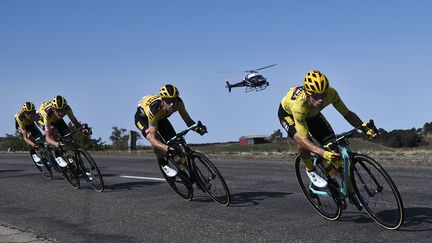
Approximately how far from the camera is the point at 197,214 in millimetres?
7883

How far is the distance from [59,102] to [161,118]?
329 centimetres

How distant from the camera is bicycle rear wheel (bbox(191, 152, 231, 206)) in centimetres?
848

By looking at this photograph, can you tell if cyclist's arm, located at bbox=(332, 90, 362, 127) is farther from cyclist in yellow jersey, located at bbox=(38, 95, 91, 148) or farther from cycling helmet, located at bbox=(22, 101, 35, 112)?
cycling helmet, located at bbox=(22, 101, 35, 112)

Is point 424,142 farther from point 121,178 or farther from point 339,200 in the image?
point 339,200

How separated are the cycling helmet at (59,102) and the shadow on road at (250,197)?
176 inches

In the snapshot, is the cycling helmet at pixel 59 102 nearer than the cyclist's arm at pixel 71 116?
Yes

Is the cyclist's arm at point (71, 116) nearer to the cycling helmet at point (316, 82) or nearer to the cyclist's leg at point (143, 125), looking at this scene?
the cyclist's leg at point (143, 125)

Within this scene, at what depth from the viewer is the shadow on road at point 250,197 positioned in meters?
8.57

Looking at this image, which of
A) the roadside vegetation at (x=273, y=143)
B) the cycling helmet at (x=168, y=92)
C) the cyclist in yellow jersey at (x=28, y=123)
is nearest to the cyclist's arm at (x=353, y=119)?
the cycling helmet at (x=168, y=92)

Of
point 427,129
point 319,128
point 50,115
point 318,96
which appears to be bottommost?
point 427,129

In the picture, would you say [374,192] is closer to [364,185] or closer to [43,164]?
[364,185]

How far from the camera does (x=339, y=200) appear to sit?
265 inches

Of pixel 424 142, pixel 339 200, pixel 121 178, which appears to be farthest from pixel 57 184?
pixel 424 142

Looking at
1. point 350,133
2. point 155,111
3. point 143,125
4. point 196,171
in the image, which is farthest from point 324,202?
point 143,125
